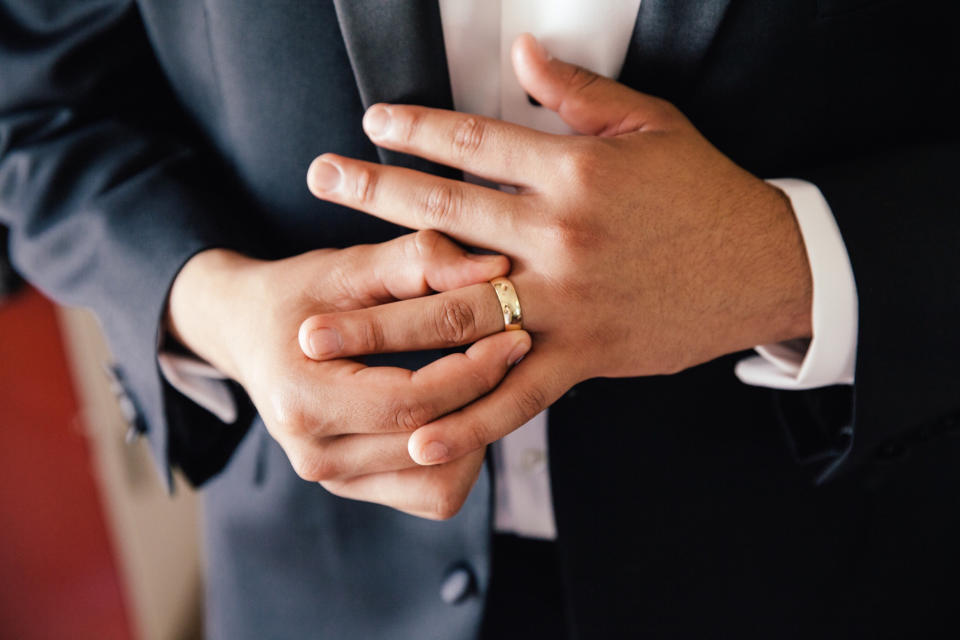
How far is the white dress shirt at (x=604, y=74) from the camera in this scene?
69cm

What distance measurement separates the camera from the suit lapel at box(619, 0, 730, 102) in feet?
2.07

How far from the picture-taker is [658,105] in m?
0.66

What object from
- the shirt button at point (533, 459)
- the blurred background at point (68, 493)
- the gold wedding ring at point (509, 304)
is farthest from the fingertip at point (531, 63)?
the blurred background at point (68, 493)

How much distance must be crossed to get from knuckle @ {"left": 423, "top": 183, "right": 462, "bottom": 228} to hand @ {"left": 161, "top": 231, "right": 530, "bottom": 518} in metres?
0.02

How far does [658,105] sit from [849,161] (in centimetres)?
27

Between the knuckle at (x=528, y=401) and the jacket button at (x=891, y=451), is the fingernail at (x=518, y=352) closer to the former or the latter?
the knuckle at (x=528, y=401)

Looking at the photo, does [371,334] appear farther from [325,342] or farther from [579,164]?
[579,164]

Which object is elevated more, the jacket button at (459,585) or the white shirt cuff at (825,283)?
the white shirt cuff at (825,283)

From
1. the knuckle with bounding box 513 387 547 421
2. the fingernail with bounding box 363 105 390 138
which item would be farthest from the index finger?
the knuckle with bounding box 513 387 547 421

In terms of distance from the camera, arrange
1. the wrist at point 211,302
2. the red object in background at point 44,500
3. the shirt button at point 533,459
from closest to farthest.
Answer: the wrist at point 211,302, the shirt button at point 533,459, the red object in background at point 44,500

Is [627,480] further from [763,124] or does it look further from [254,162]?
[254,162]

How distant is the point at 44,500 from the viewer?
1.63 meters

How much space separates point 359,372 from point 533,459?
1.43ft

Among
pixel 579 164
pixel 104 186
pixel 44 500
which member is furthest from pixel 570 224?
pixel 44 500
